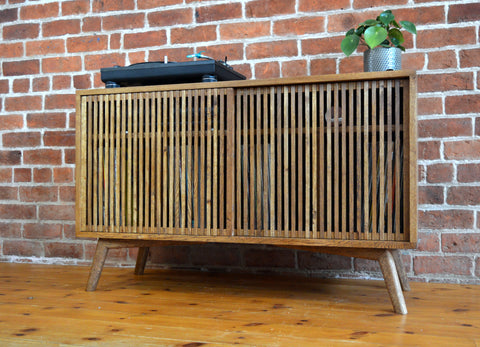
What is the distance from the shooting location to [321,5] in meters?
2.10

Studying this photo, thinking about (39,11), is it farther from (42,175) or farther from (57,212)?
(57,212)

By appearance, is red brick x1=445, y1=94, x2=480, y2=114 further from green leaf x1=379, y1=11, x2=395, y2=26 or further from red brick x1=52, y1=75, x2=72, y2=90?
red brick x1=52, y1=75, x2=72, y2=90

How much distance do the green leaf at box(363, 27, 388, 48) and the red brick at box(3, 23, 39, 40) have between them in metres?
1.76

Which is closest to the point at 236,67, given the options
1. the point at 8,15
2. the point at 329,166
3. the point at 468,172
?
the point at 329,166

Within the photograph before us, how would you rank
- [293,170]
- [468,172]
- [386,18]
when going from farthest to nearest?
[468,172] → [386,18] → [293,170]

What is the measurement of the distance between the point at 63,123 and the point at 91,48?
16.2 inches

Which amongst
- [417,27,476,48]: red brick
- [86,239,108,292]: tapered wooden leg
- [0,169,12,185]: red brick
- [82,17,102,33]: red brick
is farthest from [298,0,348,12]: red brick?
[0,169,12,185]: red brick

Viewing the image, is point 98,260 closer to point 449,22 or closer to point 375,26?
point 375,26

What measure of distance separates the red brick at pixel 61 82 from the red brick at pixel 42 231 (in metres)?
0.71

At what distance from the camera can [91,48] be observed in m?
2.41

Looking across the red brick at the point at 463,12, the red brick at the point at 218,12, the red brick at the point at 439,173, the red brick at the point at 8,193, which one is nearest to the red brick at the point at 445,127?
the red brick at the point at 439,173

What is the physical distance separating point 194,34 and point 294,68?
52cm

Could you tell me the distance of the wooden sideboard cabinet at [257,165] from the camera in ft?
4.84

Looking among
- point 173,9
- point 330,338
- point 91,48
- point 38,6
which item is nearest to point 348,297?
point 330,338
